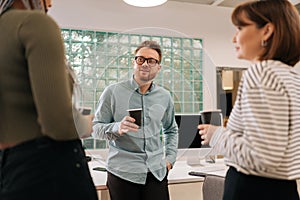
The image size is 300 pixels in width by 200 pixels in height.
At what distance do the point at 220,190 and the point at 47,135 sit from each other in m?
1.38

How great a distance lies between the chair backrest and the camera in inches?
77.6

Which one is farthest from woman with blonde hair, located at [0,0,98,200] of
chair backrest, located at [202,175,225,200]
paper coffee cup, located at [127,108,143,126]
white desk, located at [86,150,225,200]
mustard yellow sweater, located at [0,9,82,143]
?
chair backrest, located at [202,175,225,200]

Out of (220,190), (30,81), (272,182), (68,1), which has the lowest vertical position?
(220,190)

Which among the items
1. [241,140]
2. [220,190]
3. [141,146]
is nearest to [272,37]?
[241,140]

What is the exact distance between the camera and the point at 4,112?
83 centimetres

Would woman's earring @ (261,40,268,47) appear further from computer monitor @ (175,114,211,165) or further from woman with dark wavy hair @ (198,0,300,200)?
computer monitor @ (175,114,211,165)

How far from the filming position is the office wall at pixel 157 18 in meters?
3.23

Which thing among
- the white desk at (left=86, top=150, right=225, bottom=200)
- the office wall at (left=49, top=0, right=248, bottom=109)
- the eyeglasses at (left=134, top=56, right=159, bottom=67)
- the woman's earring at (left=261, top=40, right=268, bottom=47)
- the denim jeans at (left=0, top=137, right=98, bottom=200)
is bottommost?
the white desk at (left=86, top=150, right=225, bottom=200)

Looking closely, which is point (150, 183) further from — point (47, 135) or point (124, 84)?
point (47, 135)

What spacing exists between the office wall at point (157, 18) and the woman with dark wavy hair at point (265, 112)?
7.15 ft

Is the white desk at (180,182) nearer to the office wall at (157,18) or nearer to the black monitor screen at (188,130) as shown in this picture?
the black monitor screen at (188,130)

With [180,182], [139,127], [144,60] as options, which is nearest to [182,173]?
[180,182]

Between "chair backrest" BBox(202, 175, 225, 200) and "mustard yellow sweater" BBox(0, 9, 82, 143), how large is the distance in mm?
1336

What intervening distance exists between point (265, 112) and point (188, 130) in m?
0.62
